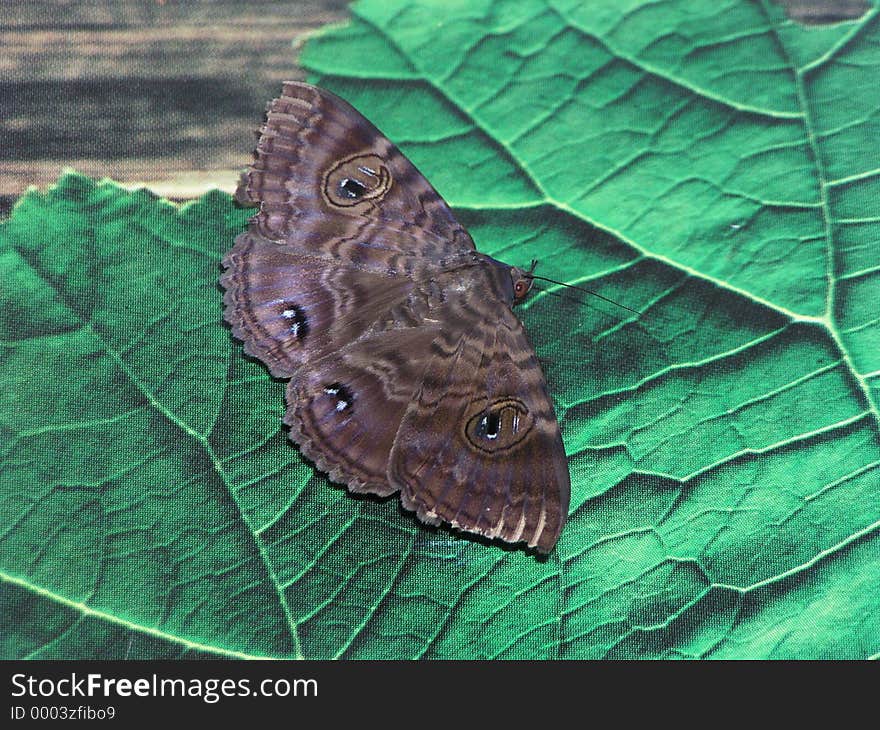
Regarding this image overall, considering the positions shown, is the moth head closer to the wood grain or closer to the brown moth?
the brown moth

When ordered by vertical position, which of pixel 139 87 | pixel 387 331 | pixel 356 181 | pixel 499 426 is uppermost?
pixel 139 87

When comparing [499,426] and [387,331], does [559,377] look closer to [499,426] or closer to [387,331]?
[499,426]

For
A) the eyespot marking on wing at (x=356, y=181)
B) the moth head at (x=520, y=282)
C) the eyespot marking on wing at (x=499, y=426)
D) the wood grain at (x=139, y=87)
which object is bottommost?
the eyespot marking on wing at (x=499, y=426)

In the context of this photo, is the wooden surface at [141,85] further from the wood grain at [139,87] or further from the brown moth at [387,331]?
the brown moth at [387,331]

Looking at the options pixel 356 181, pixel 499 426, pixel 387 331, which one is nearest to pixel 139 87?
pixel 356 181

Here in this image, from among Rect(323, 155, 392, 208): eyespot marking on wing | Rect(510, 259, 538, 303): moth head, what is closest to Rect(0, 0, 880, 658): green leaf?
Rect(510, 259, 538, 303): moth head

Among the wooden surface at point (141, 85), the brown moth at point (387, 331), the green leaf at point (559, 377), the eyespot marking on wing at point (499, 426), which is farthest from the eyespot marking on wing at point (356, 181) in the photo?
the eyespot marking on wing at point (499, 426)

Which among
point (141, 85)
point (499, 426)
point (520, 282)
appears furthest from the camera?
point (141, 85)
